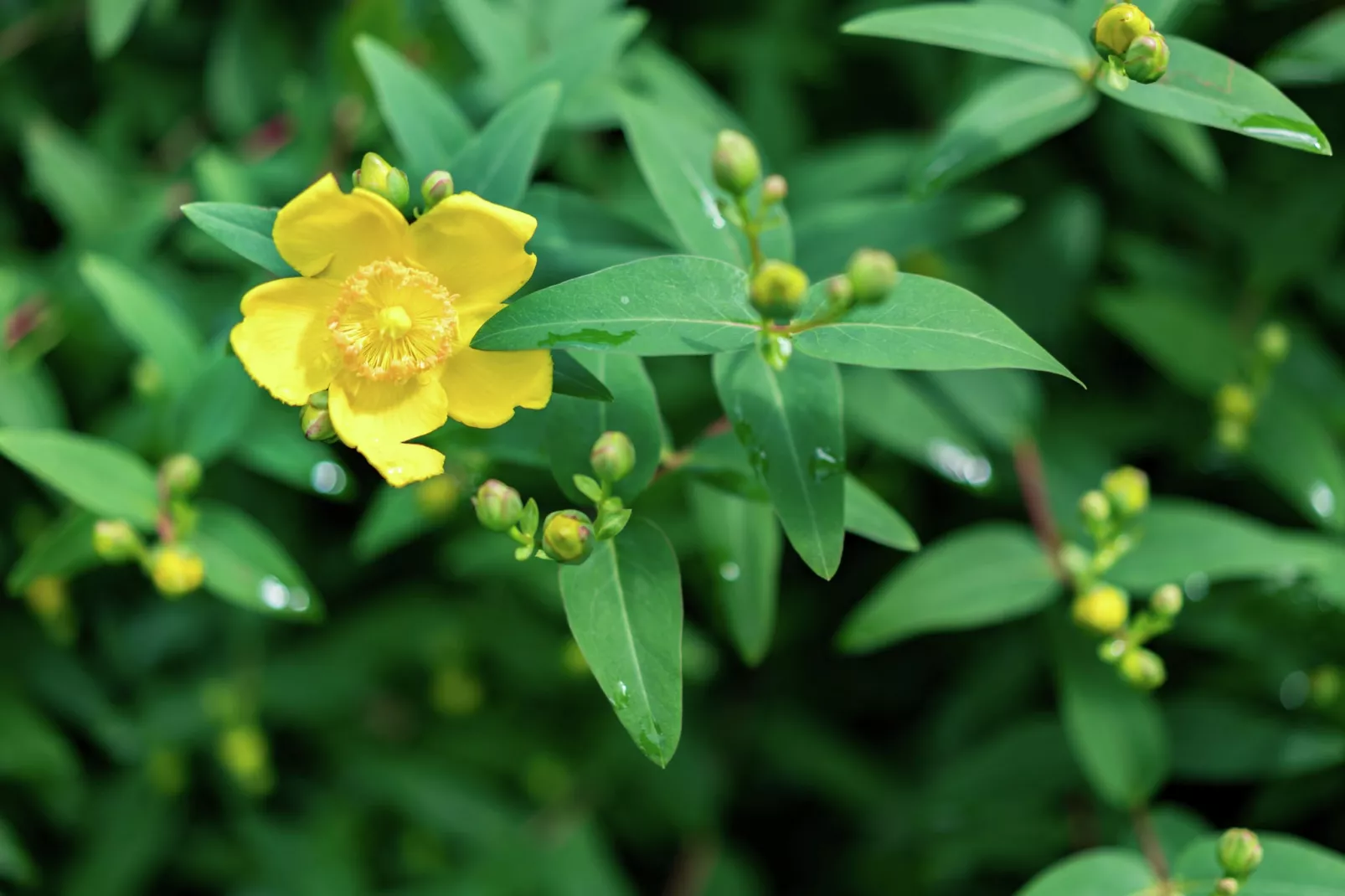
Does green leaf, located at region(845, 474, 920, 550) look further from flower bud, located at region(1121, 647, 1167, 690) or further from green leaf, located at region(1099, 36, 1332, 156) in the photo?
green leaf, located at region(1099, 36, 1332, 156)

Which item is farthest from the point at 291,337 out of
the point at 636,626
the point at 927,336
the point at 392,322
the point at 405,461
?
the point at 927,336

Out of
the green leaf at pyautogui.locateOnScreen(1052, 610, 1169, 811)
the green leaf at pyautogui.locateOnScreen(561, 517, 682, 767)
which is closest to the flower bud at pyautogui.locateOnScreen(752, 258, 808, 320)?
the green leaf at pyautogui.locateOnScreen(561, 517, 682, 767)

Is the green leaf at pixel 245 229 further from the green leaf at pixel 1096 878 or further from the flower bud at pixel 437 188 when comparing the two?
the green leaf at pixel 1096 878

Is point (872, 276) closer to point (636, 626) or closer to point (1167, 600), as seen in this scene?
point (636, 626)

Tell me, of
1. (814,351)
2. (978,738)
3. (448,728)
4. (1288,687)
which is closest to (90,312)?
(448,728)

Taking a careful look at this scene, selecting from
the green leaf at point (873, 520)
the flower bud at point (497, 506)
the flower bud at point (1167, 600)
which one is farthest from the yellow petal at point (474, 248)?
the flower bud at point (1167, 600)

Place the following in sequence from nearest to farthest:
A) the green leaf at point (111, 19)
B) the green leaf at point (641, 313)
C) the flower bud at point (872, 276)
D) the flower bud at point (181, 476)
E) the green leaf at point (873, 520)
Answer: the flower bud at point (872, 276)
the green leaf at point (641, 313)
the green leaf at point (873, 520)
the flower bud at point (181, 476)
the green leaf at point (111, 19)
